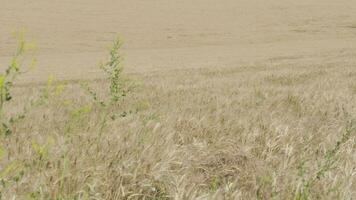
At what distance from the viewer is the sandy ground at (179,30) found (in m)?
31.1

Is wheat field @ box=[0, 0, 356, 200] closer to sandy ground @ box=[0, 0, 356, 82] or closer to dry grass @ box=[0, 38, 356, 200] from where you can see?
dry grass @ box=[0, 38, 356, 200]

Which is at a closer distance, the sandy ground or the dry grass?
the dry grass

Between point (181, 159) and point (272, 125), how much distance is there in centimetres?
110

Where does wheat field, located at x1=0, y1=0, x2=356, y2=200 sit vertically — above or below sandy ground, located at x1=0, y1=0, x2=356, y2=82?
above

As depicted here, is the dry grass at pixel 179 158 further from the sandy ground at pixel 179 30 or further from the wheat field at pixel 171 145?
the sandy ground at pixel 179 30

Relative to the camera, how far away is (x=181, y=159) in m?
2.61

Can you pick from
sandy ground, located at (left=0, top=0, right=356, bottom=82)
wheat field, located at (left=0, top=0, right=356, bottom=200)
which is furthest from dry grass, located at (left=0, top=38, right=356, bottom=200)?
sandy ground, located at (left=0, top=0, right=356, bottom=82)

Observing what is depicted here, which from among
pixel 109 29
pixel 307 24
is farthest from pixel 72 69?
pixel 307 24

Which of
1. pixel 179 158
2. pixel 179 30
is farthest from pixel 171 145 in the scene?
pixel 179 30

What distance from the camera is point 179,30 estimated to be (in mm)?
46000

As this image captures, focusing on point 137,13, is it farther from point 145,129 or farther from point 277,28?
point 145,129

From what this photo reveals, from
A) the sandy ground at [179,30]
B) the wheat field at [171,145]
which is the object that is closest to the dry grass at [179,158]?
the wheat field at [171,145]

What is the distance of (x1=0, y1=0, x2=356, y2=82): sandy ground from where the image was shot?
1224 inches

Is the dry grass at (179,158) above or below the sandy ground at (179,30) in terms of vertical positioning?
above
